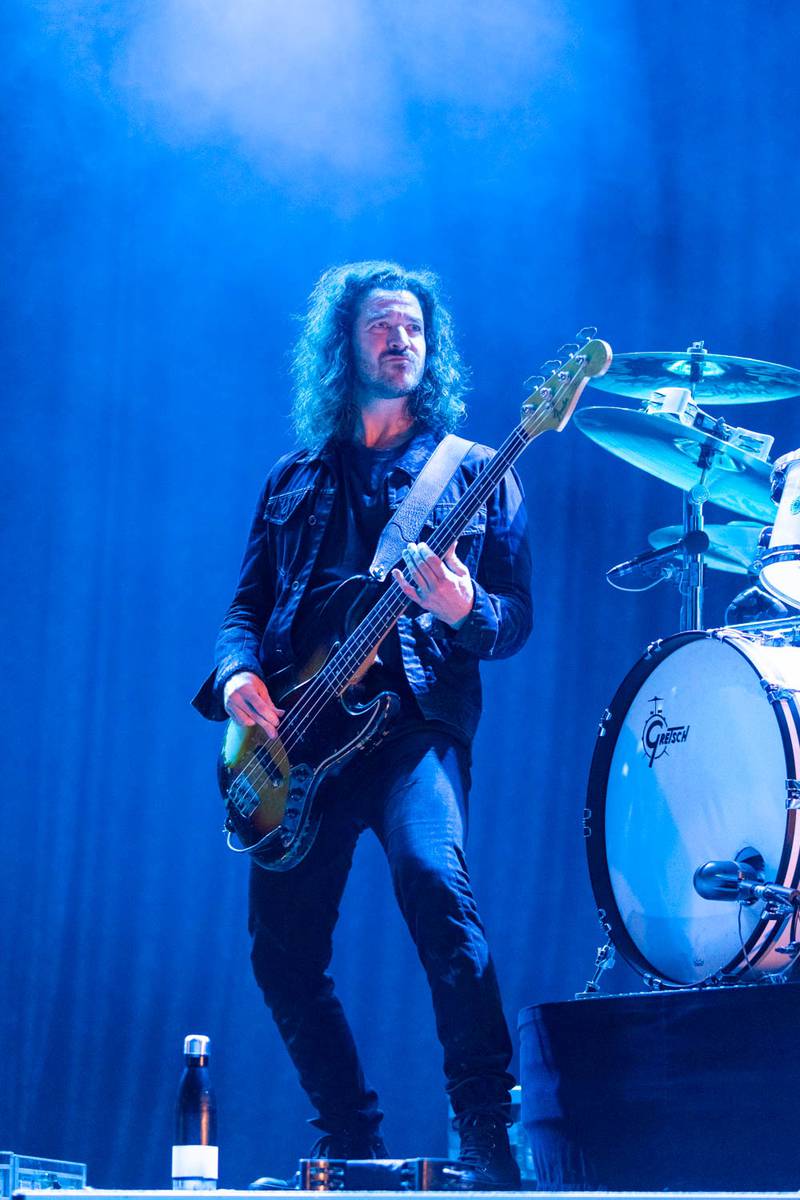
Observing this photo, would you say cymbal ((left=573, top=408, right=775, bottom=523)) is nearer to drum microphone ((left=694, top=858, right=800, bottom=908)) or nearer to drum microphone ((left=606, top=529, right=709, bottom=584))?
drum microphone ((left=606, top=529, right=709, bottom=584))

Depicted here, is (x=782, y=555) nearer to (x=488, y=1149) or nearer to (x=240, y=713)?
(x=240, y=713)

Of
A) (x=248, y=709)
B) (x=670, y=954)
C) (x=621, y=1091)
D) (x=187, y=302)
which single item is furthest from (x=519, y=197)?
(x=621, y=1091)

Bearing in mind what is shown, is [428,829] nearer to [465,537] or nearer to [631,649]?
[465,537]

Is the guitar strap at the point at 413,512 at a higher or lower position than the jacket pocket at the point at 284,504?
lower

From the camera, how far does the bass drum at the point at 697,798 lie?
2756 millimetres

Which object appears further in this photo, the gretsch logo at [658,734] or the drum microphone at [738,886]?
the gretsch logo at [658,734]

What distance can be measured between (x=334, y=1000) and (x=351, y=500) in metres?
1.06

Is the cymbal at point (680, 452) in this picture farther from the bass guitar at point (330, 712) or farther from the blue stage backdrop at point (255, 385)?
the bass guitar at point (330, 712)

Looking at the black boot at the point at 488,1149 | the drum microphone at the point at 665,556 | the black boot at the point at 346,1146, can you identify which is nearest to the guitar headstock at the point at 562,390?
the drum microphone at the point at 665,556

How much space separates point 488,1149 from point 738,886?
63 centimetres

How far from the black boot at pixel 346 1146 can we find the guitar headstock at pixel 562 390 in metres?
1.41

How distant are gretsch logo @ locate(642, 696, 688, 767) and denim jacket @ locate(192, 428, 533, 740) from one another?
301 mm

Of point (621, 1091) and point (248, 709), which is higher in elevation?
point (248, 709)

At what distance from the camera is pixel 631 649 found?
15.9 ft
